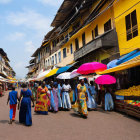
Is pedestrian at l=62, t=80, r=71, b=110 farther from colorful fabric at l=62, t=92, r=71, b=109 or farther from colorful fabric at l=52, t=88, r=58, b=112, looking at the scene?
colorful fabric at l=52, t=88, r=58, b=112

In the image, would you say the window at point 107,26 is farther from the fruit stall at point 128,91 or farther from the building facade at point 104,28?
the fruit stall at point 128,91

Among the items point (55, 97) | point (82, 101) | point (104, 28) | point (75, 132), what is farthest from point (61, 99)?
point (104, 28)

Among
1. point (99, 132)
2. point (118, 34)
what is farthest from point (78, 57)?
point (99, 132)

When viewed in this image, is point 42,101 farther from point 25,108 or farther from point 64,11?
point 64,11

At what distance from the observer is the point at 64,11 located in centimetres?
2420

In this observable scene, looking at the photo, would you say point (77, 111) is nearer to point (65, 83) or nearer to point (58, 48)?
point (65, 83)

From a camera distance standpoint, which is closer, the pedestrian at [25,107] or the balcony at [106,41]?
the pedestrian at [25,107]

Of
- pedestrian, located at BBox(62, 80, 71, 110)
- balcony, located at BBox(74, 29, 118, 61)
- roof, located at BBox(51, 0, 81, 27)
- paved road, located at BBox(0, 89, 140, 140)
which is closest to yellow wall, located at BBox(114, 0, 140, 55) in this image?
balcony, located at BBox(74, 29, 118, 61)

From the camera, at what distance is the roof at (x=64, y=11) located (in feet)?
72.5

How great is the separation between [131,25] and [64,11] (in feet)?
43.7

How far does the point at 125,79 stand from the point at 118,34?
13.5 ft

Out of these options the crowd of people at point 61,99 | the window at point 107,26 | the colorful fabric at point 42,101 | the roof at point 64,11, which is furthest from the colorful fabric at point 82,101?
the roof at point 64,11

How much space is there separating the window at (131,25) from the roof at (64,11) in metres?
9.09

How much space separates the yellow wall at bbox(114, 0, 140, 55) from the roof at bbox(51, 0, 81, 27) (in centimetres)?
754
